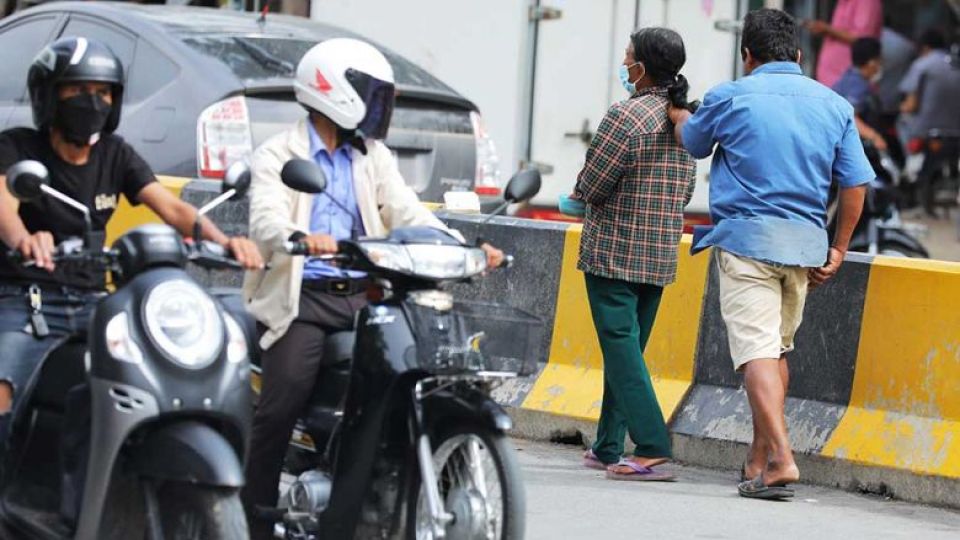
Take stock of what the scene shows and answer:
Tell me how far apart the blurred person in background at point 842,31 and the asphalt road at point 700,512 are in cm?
1160

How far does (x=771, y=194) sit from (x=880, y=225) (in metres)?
6.50

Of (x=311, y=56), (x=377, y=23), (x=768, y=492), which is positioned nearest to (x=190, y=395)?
(x=311, y=56)

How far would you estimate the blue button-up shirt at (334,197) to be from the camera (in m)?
6.08

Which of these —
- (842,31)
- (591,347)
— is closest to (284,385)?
(591,347)

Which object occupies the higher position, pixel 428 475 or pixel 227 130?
pixel 227 130

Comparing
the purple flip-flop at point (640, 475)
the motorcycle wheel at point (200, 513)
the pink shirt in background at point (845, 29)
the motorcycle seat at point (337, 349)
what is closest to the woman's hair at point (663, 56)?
the purple flip-flop at point (640, 475)

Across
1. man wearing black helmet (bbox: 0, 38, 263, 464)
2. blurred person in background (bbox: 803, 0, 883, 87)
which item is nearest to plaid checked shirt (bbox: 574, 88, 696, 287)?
man wearing black helmet (bbox: 0, 38, 263, 464)

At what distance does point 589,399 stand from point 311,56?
131 inches

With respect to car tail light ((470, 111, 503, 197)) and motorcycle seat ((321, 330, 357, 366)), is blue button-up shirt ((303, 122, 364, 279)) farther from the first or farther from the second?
car tail light ((470, 111, 503, 197))

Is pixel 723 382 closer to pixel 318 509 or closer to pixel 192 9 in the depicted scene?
pixel 318 509

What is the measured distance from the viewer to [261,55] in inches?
428

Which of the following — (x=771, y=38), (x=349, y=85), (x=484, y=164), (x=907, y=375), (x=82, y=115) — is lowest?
(x=907, y=375)

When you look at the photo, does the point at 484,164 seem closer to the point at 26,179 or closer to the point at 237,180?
the point at 237,180

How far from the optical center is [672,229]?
317 inches
